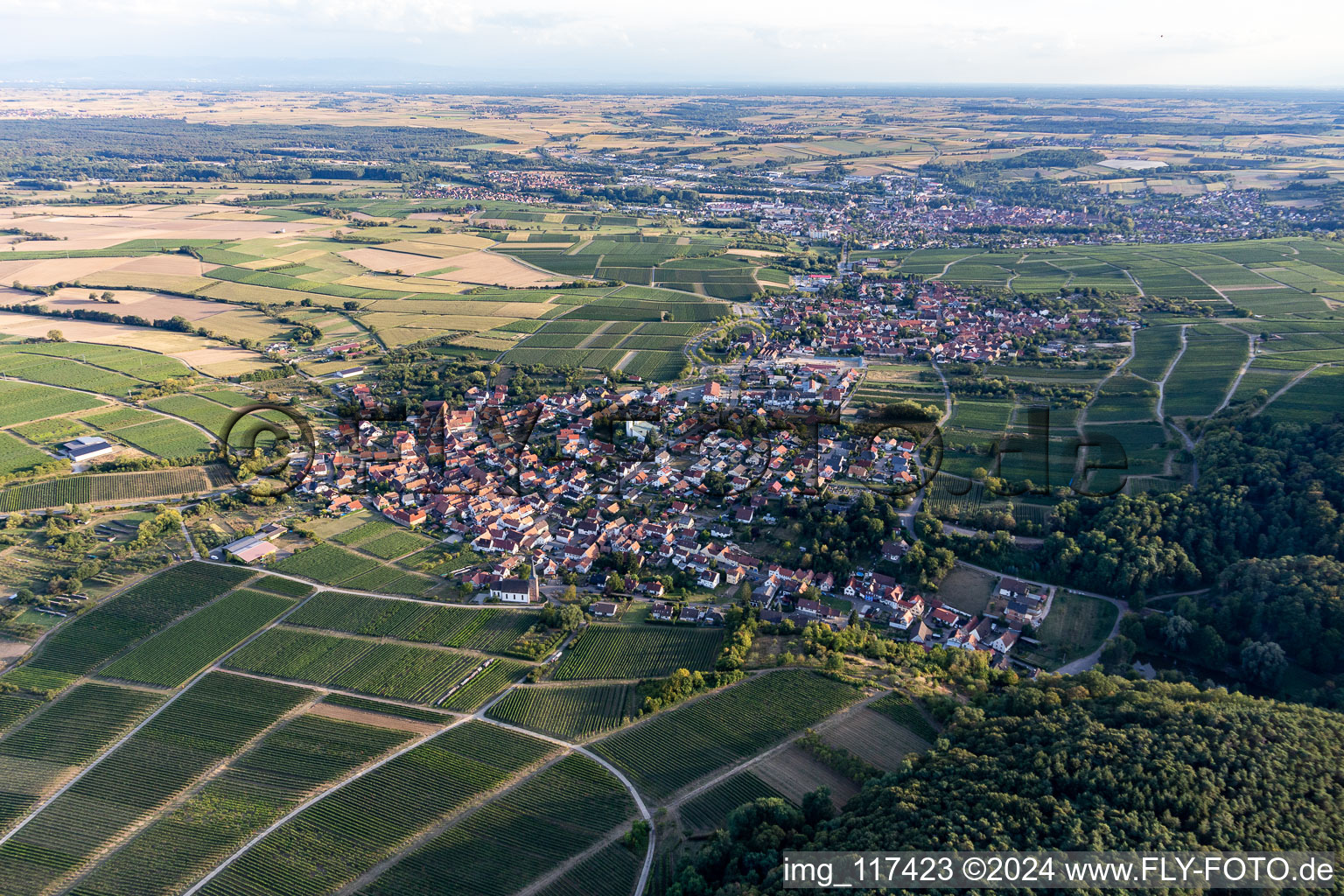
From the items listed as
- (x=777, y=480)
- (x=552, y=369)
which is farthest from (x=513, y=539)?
(x=552, y=369)

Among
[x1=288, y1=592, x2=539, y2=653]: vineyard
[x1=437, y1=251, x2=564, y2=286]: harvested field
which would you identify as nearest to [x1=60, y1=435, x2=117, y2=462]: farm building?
[x1=288, y1=592, x2=539, y2=653]: vineyard

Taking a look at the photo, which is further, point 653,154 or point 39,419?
point 653,154

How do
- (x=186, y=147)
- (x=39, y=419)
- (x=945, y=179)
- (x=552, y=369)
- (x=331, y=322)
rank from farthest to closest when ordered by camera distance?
1. (x=186, y=147)
2. (x=945, y=179)
3. (x=331, y=322)
4. (x=552, y=369)
5. (x=39, y=419)

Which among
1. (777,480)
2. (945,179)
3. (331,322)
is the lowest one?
(777,480)

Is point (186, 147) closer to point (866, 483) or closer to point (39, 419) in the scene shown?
point (39, 419)

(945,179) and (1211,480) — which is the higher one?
(945,179)

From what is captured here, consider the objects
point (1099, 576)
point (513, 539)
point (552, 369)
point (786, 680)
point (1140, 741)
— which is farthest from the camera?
→ point (552, 369)

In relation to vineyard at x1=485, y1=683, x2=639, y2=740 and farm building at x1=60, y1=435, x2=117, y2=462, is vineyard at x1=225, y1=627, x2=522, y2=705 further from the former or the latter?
farm building at x1=60, y1=435, x2=117, y2=462

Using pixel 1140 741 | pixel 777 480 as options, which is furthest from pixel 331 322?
pixel 1140 741
